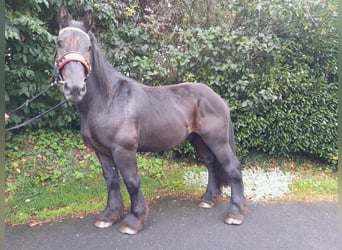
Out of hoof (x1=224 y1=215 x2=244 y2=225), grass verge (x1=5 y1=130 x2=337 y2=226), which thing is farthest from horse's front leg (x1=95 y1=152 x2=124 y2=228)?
hoof (x1=224 y1=215 x2=244 y2=225)

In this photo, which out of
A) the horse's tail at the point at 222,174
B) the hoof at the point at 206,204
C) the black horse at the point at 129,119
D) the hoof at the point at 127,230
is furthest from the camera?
the hoof at the point at 206,204

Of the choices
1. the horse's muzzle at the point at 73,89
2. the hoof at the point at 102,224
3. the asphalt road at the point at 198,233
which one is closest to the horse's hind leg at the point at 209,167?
the asphalt road at the point at 198,233

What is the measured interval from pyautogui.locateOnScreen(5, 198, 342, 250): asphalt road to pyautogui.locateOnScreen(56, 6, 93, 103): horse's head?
1475 millimetres

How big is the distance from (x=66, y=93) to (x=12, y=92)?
2.65m

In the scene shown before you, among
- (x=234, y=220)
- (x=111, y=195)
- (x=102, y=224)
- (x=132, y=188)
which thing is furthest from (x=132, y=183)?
(x=234, y=220)

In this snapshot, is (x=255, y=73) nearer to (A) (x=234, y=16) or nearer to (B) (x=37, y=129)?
(A) (x=234, y=16)

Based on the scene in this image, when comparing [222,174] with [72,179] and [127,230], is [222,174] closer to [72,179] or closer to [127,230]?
[127,230]

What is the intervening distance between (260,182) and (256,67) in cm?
202

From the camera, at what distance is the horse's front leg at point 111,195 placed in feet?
10.2

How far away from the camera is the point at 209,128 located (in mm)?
3250

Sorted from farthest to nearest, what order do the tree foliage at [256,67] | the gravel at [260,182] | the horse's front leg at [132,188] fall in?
the tree foliage at [256,67] < the gravel at [260,182] < the horse's front leg at [132,188]

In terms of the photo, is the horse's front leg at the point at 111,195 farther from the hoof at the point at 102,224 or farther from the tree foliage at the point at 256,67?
the tree foliage at the point at 256,67

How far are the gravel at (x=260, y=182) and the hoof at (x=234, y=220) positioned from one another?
87 centimetres

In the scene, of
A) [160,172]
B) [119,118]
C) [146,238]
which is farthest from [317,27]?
[146,238]
